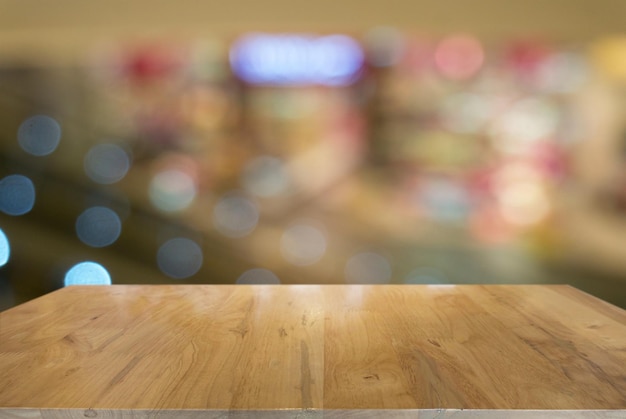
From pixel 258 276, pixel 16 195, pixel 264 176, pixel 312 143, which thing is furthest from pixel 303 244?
pixel 16 195

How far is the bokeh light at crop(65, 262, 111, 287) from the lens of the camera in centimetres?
282

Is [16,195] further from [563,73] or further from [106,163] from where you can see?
[563,73]

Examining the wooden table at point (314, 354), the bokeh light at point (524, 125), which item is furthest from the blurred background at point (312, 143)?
the wooden table at point (314, 354)

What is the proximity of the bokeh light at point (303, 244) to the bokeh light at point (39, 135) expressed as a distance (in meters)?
1.24

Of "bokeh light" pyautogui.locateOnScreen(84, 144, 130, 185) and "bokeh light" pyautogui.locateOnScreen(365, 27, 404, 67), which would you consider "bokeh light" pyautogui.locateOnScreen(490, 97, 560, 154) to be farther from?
"bokeh light" pyautogui.locateOnScreen(84, 144, 130, 185)

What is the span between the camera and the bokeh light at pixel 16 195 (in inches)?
110

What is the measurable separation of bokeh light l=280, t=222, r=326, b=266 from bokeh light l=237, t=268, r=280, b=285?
0.40ft

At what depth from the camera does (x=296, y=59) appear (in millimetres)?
2732

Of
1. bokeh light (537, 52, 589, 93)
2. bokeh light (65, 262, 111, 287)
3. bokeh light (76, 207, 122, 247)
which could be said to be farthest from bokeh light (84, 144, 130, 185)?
bokeh light (537, 52, 589, 93)

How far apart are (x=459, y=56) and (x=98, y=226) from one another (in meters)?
1.94

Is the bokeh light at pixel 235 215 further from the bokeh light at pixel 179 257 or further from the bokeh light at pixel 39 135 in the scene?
the bokeh light at pixel 39 135

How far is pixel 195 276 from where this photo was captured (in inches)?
114

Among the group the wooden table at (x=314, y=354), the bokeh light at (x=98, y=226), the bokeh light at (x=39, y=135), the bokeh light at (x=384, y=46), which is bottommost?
the bokeh light at (x=98, y=226)

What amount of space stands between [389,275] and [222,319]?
201cm
